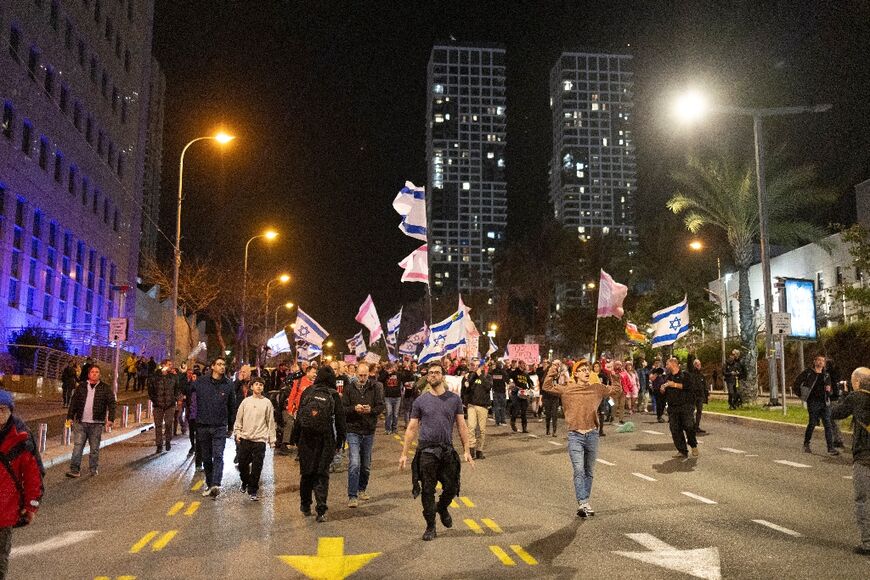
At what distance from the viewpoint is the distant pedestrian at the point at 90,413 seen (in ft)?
46.2

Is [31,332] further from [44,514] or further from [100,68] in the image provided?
[44,514]

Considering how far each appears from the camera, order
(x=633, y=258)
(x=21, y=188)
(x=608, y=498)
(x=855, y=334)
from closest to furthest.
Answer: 1. (x=608, y=498)
2. (x=855, y=334)
3. (x=21, y=188)
4. (x=633, y=258)

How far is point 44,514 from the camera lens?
10.4 metres

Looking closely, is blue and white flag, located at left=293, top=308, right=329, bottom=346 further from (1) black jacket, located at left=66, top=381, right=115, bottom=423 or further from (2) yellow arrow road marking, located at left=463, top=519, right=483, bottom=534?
(2) yellow arrow road marking, located at left=463, top=519, right=483, bottom=534

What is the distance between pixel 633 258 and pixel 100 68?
115ft

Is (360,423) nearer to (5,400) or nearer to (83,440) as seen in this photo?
(5,400)

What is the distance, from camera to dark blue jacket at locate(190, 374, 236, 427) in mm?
11828

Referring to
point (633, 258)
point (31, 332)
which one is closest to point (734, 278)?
point (633, 258)

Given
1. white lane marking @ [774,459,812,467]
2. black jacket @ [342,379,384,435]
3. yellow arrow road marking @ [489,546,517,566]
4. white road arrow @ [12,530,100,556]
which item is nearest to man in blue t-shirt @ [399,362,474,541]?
yellow arrow road marking @ [489,546,517,566]

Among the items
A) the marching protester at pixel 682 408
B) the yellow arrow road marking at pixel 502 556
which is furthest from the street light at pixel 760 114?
the yellow arrow road marking at pixel 502 556

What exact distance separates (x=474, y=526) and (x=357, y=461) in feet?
7.18

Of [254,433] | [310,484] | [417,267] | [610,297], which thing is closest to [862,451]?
[310,484]

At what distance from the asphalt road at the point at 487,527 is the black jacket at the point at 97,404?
1045 mm

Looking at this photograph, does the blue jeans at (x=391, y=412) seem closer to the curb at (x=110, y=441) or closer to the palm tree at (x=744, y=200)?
the curb at (x=110, y=441)
